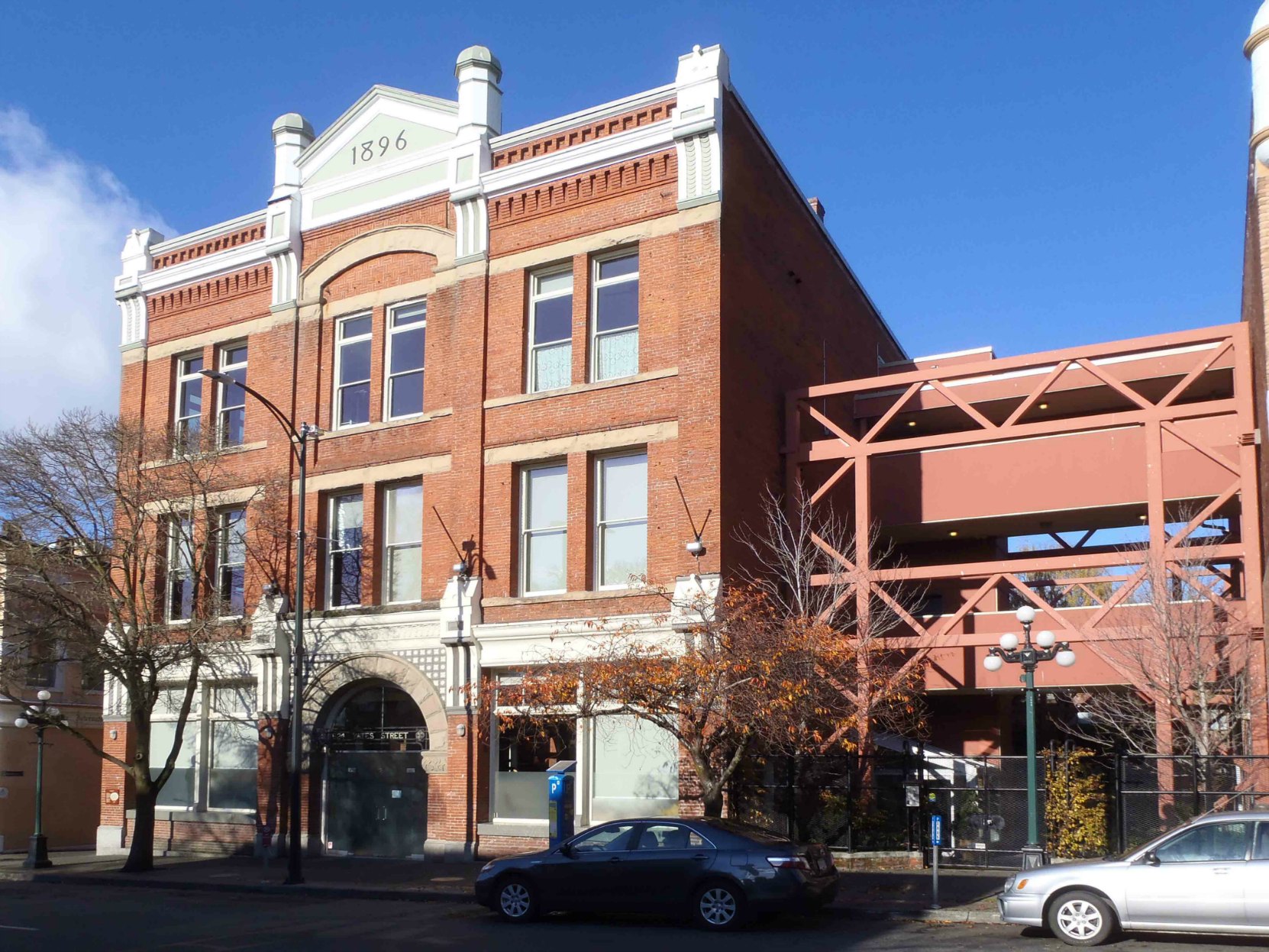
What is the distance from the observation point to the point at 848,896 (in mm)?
18625

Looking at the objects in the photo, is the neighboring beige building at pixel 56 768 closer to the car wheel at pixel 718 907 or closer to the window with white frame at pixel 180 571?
the window with white frame at pixel 180 571

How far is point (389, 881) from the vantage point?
2233 centimetres

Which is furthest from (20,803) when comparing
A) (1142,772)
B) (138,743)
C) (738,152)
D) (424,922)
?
(1142,772)

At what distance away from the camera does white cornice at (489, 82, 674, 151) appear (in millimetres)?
25344

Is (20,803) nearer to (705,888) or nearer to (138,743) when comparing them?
(138,743)

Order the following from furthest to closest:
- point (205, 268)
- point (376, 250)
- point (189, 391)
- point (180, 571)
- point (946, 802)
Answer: point (189, 391) < point (205, 268) < point (180, 571) < point (376, 250) < point (946, 802)

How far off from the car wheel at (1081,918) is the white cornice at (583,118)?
53.8 ft

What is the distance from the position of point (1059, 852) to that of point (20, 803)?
2914 centimetres

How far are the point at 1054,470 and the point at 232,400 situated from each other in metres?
18.5

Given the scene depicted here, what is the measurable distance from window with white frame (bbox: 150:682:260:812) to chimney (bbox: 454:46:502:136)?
12.9 meters

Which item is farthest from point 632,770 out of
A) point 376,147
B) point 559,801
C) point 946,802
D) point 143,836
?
point 376,147

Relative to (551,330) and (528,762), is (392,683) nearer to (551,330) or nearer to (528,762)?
(528,762)

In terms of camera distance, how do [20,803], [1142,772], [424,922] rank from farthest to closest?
[20,803] < [1142,772] < [424,922]

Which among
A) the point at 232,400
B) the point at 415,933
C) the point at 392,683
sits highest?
the point at 232,400
